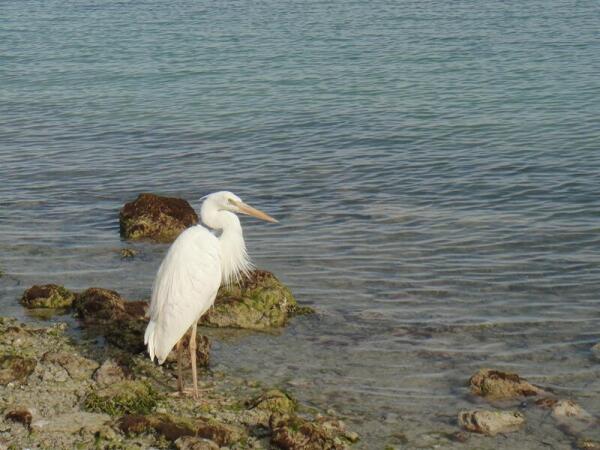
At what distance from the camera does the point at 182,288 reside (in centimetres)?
805

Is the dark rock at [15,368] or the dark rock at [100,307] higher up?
the dark rock at [15,368]

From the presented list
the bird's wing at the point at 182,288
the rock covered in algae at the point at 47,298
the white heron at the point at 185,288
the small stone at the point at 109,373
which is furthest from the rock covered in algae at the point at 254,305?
the small stone at the point at 109,373

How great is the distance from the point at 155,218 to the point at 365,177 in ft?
14.1

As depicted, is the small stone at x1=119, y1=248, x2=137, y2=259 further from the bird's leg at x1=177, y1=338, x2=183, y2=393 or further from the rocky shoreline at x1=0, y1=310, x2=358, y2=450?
the bird's leg at x1=177, y1=338, x2=183, y2=393

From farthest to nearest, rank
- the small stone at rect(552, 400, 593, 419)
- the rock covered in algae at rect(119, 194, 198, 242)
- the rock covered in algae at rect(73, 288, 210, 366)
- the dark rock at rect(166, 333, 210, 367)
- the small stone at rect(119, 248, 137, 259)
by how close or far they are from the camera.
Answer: the rock covered in algae at rect(119, 194, 198, 242) → the small stone at rect(119, 248, 137, 259) → the rock covered in algae at rect(73, 288, 210, 366) → the dark rock at rect(166, 333, 210, 367) → the small stone at rect(552, 400, 593, 419)

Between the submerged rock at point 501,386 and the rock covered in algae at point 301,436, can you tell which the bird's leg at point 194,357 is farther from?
the submerged rock at point 501,386

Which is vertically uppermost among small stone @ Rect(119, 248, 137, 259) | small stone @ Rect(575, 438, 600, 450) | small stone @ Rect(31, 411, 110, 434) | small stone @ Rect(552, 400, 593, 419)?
small stone @ Rect(31, 411, 110, 434)

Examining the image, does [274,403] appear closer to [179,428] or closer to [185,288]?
[179,428]

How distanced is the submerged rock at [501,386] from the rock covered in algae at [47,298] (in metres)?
4.37

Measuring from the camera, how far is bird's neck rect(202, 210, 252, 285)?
8484 millimetres

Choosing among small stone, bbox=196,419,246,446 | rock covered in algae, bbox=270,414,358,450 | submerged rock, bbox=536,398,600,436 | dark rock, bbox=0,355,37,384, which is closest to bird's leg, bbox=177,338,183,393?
small stone, bbox=196,419,246,446

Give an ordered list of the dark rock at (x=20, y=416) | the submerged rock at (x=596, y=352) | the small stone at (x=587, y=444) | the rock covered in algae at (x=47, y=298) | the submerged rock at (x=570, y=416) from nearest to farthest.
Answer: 1. the dark rock at (x=20, y=416)
2. the small stone at (x=587, y=444)
3. the submerged rock at (x=570, y=416)
4. the submerged rock at (x=596, y=352)
5. the rock covered in algae at (x=47, y=298)

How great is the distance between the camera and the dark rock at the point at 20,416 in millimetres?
6977

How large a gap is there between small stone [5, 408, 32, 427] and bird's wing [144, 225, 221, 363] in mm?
1235
